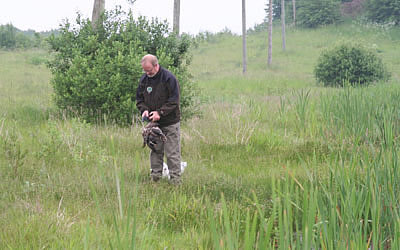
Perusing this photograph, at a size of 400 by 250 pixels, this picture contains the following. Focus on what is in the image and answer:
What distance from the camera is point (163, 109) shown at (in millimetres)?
4879

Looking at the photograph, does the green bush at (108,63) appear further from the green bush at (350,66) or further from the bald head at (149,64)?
the green bush at (350,66)

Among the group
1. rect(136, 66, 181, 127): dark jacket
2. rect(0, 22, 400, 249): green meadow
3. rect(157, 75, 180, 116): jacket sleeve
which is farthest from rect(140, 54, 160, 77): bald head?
rect(0, 22, 400, 249): green meadow

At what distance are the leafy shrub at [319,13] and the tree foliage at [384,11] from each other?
3676 millimetres

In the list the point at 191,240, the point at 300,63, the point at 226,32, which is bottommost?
the point at 191,240

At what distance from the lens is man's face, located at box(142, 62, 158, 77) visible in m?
4.81

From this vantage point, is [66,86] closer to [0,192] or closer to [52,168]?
[52,168]

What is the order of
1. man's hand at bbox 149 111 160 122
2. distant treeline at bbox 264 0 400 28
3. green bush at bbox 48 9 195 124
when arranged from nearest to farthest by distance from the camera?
man's hand at bbox 149 111 160 122 < green bush at bbox 48 9 195 124 < distant treeline at bbox 264 0 400 28

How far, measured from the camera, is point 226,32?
4609 cm

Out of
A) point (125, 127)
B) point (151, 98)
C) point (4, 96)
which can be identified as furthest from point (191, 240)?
point (4, 96)

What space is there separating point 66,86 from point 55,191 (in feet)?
14.5

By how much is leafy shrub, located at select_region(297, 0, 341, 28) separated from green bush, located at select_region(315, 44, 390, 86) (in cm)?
2804

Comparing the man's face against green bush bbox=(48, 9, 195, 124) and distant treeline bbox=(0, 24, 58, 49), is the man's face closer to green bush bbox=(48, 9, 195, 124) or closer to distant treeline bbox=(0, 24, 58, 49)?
green bush bbox=(48, 9, 195, 124)

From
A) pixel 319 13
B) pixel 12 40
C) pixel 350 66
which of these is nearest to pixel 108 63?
pixel 350 66

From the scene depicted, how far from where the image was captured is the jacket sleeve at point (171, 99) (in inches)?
193
